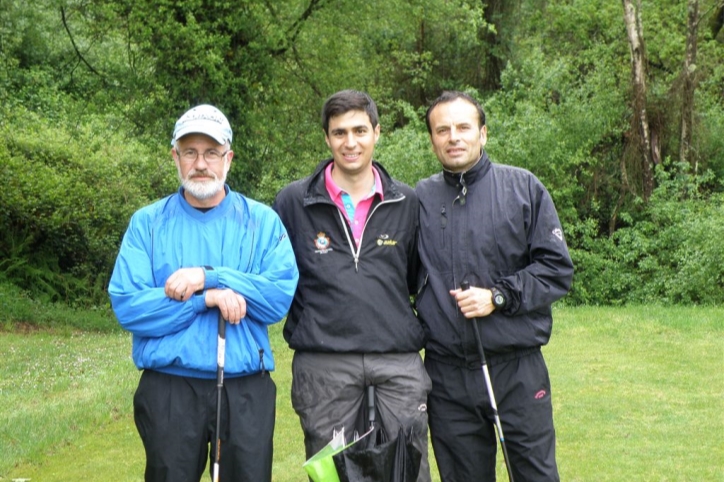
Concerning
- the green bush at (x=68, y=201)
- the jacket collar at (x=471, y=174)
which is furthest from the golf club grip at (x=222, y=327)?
the green bush at (x=68, y=201)

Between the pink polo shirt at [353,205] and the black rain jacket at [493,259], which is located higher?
the pink polo shirt at [353,205]

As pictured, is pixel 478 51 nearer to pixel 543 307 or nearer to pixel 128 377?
pixel 128 377

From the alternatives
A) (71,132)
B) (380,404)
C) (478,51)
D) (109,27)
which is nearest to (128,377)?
(380,404)

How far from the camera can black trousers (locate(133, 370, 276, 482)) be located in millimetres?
4043

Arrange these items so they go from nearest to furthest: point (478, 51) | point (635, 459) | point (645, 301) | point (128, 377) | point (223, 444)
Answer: point (223, 444) < point (635, 459) < point (128, 377) < point (645, 301) < point (478, 51)

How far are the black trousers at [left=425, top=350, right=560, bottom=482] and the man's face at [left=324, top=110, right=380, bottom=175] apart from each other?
3.25 ft

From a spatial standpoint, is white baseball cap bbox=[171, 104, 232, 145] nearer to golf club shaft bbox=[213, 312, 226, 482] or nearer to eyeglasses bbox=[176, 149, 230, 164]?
eyeglasses bbox=[176, 149, 230, 164]

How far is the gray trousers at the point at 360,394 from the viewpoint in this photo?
439 centimetres

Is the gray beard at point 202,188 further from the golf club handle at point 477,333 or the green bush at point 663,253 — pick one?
the green bush at point 663,253

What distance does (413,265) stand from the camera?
4.60 meters

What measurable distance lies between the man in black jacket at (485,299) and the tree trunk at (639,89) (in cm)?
1378

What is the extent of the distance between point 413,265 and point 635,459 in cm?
316

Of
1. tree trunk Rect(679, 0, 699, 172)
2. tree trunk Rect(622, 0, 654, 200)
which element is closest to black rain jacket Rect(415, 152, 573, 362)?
tree trunk Rect(622, 0, 654, 200)

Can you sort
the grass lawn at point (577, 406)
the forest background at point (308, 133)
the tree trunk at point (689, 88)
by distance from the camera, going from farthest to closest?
1. the tree trunk at point (689, 88)
2. the forest background at point (308, 133)
3. the grass lawn at point (577, 406)
